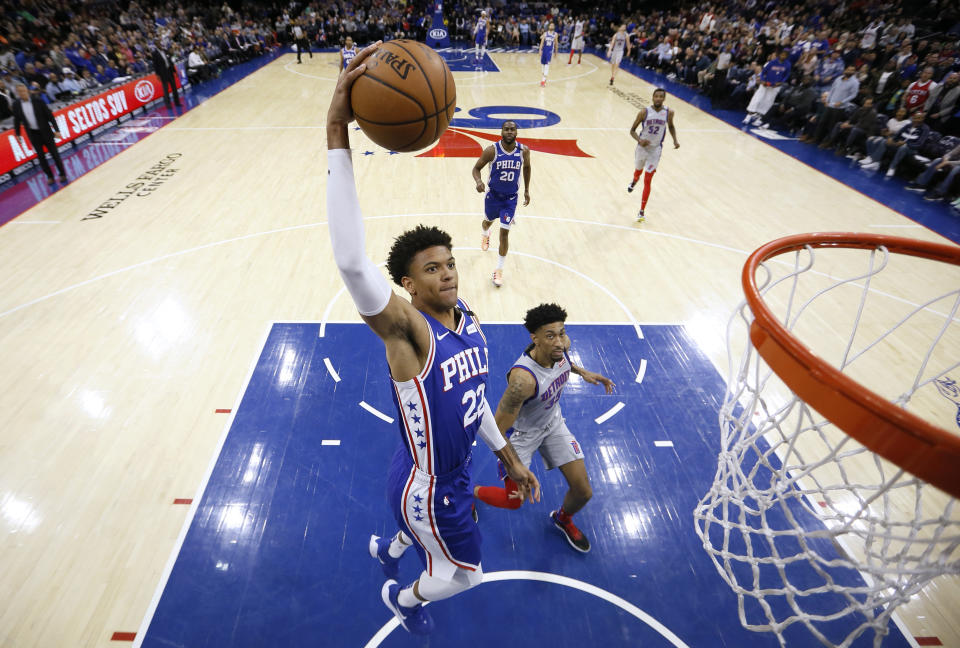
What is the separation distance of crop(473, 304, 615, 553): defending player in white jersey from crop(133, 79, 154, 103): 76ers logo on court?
14.3 meters

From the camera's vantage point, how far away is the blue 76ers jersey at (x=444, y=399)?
7.09ft

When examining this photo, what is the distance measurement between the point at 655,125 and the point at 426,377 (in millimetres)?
6642

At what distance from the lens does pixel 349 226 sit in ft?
5.82

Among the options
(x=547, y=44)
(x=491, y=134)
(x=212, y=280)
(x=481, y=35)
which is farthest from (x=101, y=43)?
(x=212, y=280)

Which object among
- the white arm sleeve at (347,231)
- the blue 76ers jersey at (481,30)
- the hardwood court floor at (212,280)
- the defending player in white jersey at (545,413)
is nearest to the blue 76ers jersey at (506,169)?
the hardwood court floor at (212,280)

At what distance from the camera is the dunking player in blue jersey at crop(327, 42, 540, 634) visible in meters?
1.79

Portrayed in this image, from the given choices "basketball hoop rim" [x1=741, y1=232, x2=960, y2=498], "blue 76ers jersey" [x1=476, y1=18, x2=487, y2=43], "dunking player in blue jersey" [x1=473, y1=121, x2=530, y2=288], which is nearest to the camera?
"basketball hoop rim" [x1=741, y1=232, x2=960, y2=498]

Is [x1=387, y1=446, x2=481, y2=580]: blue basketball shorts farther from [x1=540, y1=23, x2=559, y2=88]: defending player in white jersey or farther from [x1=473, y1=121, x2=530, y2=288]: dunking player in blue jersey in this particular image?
[x1=540, y1=23, x2=559, y2=88]: defending player in white jersey

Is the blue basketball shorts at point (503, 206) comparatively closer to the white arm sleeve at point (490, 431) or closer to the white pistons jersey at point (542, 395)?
the white pistons jersey at point (542, 395)

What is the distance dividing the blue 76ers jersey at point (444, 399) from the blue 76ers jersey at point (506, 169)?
3.73 m

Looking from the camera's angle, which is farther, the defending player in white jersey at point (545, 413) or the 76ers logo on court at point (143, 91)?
the 76ers logo on court at point (143, 91)

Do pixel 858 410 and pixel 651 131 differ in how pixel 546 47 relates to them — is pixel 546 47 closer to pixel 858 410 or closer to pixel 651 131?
pixel 651 131

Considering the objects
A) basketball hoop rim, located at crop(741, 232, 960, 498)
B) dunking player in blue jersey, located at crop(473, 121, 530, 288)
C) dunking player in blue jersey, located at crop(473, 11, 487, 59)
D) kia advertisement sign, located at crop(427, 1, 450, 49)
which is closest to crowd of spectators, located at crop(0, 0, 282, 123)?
kia advertisement sign, located at crop(427, 1, 450, 49)

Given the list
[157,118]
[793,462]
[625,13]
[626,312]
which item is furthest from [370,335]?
[625,13]
